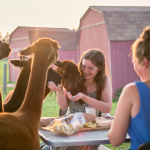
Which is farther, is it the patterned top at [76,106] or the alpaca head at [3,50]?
the patterned top at [76,106]

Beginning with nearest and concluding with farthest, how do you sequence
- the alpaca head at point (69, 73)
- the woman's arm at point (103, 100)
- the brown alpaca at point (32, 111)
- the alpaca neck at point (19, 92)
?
the brown alpaca at point (32, 111), the alpaca neck at point (19, 92), the alpaca head at point (69, 73), the woman's arm at point (103, 100)

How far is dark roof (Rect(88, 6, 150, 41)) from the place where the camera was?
11.0m

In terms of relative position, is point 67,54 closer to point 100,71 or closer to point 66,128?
point 100,71

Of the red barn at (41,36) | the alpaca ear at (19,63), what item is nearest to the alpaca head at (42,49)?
the alpaca ear at (19,63)

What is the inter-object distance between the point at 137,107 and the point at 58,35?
675 inches

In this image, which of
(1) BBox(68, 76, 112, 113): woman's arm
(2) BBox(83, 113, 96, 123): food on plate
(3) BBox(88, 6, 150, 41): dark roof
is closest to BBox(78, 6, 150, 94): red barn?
(3) BBox(88, 6, 150, 41): dark roof

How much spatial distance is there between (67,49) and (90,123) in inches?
596

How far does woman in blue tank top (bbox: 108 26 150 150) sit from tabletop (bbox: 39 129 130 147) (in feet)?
0.41

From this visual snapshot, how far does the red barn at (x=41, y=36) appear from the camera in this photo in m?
16.7

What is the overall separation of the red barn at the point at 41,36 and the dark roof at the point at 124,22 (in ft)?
19.8

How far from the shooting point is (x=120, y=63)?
436 inches

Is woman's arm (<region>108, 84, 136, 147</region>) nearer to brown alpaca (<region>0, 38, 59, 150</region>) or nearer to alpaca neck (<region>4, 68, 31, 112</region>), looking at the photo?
brown alpaca (<region>0, 38, 59, 150</region>)

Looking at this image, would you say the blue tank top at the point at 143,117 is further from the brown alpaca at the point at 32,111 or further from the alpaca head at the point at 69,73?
the alpaca head at the point at 69,73

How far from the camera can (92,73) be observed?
3342 mm
